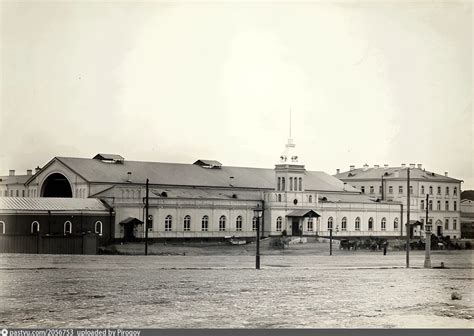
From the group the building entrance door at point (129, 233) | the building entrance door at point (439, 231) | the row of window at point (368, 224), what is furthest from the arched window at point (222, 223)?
the building entrance door at point (439, 231)

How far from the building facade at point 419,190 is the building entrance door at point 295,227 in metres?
4.32

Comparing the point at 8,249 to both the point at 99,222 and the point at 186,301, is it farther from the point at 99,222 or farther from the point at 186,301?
the point at 186,301

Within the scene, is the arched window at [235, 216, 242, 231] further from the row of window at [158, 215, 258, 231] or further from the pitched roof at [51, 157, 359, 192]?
the pitched roof at [51, 157, 359, 192]

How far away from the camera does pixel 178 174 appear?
38.9 metres

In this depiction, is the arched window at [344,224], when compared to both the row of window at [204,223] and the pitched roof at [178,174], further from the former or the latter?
the row of window at [204,223]

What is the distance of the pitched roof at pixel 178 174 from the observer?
33.5 m

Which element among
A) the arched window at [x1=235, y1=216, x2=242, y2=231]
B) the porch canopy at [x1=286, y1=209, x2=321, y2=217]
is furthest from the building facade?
the arched window at [x1=235, y1=216, x2=242, y2=231]

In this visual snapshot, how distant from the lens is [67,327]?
17.7 meters

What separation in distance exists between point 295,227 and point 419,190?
9171mm

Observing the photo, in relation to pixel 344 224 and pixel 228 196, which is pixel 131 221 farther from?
pixel 344 224

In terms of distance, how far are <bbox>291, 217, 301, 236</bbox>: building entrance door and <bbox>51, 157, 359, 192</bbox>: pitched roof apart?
203 centimetres

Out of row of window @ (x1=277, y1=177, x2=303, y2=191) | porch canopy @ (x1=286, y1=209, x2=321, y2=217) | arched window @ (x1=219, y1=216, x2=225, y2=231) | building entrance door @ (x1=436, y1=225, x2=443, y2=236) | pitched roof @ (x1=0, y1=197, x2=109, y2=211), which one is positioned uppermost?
row of window @ (x1=277, y1=177, x2=303, y2=191)

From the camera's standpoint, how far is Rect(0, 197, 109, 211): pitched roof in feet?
128

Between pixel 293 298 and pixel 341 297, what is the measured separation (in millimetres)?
1561
